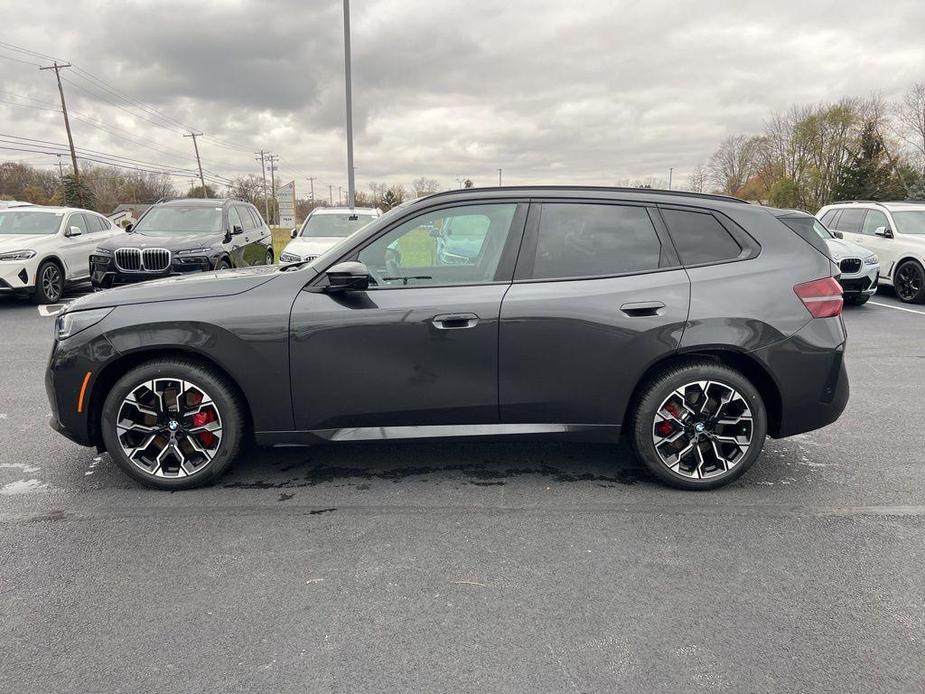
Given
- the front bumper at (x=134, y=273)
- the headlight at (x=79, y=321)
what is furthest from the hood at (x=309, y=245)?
the headlight at (x=79, y=321)

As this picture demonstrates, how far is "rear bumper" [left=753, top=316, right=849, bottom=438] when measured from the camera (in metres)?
3.58

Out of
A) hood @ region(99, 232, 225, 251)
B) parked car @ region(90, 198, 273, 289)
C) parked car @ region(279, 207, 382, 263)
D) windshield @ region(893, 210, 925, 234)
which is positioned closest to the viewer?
parked car @ region(90, 198, 273, 289)

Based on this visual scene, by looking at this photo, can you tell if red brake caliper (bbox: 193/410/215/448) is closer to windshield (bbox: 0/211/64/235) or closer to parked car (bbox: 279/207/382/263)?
parked car (bbox: 279/207/382/263)

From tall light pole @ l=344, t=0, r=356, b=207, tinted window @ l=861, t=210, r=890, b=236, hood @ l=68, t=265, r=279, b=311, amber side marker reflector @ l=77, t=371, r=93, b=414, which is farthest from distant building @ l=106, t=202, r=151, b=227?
amber side marker reflector @ l=77, t=371, r=93, b=414

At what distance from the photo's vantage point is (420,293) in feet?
11.6

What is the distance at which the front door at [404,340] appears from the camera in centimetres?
348

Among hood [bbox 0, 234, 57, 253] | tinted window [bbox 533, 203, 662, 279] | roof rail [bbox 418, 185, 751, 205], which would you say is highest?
roof rail [bbox 418, 185, 751, 205]

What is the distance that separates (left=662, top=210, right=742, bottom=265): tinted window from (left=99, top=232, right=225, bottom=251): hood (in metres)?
8.62

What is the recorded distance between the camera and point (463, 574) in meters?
2.83

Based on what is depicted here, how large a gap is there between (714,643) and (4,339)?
922 cm

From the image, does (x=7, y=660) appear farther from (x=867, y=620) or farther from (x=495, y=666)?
(x=867, y=620)

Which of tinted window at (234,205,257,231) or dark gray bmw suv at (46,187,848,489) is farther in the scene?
tinted window at (234,205,257,231)

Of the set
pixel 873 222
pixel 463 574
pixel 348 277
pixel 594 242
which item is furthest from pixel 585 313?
pixel 873 222

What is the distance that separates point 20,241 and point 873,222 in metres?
16.0
